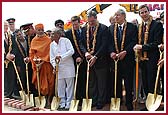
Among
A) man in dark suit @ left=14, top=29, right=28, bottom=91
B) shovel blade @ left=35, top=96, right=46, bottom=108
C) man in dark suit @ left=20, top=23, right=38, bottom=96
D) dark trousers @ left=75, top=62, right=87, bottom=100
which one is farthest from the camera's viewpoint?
man in dark suit @ left=14, top=29, right=28, bottom=91

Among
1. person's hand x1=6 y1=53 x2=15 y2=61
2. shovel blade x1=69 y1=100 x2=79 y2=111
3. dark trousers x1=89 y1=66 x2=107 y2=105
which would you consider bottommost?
shovel blade x1=69 y1=100 x2=79 y2=111

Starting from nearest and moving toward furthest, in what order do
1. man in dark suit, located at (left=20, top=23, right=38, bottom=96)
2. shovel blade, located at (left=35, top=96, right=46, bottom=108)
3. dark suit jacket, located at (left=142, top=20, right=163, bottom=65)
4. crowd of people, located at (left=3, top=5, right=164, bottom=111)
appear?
dark suit jacket, located at (left=142, top=20, right=163, bottom=65), crowd of people, located at (left=3, top=5, right=164, bottom=111), shovel blade, located at (left=35, top=96, right=46, bottom=108), man in dark suit, located at (left=20, top=23, right=38, bottom=96)

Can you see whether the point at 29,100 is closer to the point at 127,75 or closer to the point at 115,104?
the point at 115,104

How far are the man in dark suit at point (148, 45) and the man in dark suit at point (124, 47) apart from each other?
4.9 inches

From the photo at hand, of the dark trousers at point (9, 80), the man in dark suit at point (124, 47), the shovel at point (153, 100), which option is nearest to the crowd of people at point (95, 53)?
the man in dark suit at point (124, 47)

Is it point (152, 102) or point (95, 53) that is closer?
point (152, 102)

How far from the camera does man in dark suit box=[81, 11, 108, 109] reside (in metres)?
5.90

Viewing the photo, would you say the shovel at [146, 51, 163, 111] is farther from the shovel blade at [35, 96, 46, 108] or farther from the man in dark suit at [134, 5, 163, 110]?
the shovel blade at [35, 96, 46, 108]

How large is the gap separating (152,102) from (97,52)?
108cm

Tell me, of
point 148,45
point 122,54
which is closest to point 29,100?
point 122,54

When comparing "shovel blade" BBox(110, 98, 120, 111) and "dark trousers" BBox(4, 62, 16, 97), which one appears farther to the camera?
"dark trousers" BBox(4, 62, 16, 97)

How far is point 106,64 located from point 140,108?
0.83 m

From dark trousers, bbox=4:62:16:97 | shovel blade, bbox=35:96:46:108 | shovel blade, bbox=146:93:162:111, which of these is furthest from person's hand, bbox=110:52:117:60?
dark trousers, bbox=4:62:16:97

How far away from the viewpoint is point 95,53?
5945 millimetres
